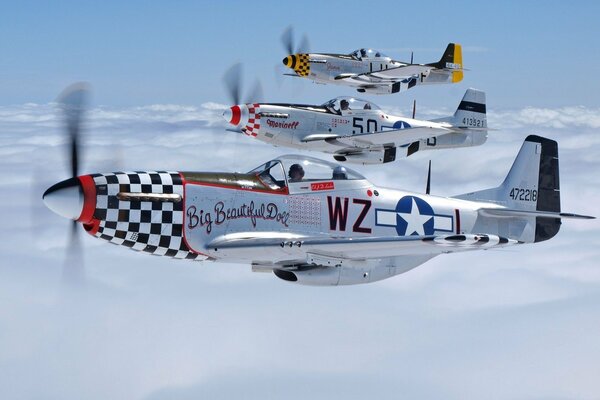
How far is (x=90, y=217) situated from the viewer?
11.2m

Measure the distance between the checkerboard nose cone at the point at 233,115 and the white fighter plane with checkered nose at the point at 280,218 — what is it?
32.0 ft

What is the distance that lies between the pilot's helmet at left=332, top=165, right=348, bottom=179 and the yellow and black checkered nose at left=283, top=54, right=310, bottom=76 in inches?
642

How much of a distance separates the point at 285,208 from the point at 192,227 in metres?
1.45

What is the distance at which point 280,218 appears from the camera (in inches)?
483

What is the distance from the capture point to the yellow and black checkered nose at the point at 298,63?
2859 cm

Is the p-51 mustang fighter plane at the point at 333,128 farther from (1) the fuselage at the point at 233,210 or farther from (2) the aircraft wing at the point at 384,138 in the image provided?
(1) the fuselage at the point at 233,210

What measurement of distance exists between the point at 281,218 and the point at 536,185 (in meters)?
6.05

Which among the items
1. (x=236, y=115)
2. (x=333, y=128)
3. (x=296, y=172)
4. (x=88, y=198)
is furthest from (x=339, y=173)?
(x=236, y=115)

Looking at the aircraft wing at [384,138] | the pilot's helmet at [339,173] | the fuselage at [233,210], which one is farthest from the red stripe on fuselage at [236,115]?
the pilot's helmet at [339,173]

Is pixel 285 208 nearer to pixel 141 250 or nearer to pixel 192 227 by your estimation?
pixel 192 227

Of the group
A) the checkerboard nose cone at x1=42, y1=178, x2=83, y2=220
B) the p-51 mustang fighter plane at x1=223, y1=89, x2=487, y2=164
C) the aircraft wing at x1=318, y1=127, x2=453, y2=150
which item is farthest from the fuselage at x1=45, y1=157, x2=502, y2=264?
the p-51 mustang fighter plane at x1=223, y1=89, x2=487, y2=164

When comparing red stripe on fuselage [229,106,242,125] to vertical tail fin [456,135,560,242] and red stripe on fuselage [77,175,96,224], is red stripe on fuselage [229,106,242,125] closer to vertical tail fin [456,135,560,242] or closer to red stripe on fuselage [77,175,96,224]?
vertical tail fin [456,135,560,242]

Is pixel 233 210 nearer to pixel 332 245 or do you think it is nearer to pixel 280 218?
pixel 280 218

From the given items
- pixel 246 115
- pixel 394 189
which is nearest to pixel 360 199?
pixel 394 189
